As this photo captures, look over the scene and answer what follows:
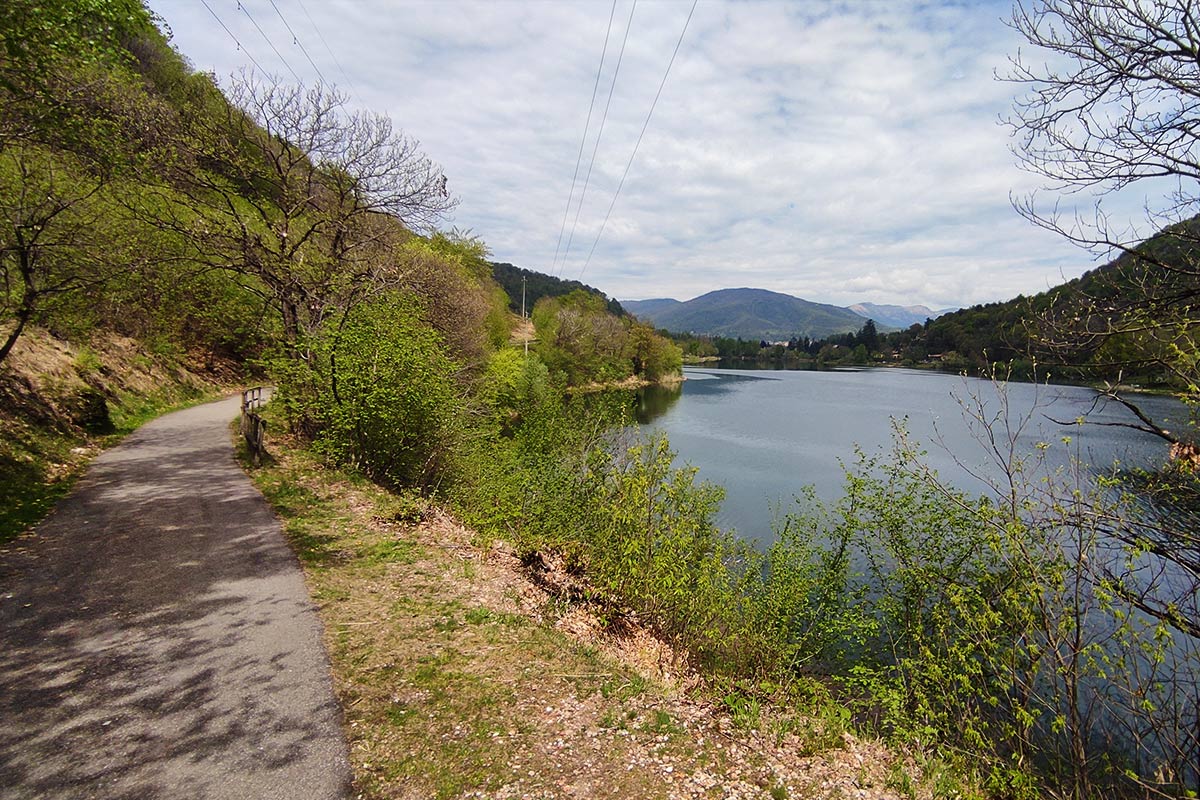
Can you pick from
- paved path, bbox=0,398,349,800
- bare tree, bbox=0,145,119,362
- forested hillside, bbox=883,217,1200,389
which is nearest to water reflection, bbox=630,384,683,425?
bare tree, bbox=0,145,119,362

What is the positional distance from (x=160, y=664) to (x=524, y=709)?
333cm

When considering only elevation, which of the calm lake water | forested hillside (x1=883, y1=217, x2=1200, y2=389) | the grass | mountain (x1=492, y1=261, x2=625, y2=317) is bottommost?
the calm lake water

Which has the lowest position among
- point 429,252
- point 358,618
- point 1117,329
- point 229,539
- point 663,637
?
point 663,637

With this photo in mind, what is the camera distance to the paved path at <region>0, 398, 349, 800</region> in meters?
3.55

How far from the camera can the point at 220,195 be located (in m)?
13.5

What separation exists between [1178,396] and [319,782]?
26.6 ft

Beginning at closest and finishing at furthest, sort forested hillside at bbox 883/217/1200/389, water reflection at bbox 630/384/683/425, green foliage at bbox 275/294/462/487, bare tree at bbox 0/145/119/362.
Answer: forested hillside at bbox 883/217/1200/389
bare tree at bbox 0/145/119/362
green foliage at bbox 275/294/462/487
water reflection at bbox 630/384/683/425

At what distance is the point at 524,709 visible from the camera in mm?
4855

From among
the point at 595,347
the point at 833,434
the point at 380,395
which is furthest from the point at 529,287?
the point at 380,395

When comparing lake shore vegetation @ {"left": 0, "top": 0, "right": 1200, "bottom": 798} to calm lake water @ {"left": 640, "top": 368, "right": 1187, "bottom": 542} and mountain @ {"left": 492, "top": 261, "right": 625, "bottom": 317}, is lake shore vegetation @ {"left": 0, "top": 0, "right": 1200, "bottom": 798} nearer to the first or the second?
calm lake water @ {"left": 640, "top": 368, "right": 1187, "bottom": 542}

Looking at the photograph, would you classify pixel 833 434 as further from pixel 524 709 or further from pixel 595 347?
pixel 524 709

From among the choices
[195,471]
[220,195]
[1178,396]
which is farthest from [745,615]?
[220,195]

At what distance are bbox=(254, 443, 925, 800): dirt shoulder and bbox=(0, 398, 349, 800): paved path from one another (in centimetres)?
40

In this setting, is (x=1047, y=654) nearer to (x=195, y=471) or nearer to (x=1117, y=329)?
(x=1117, y=329)
